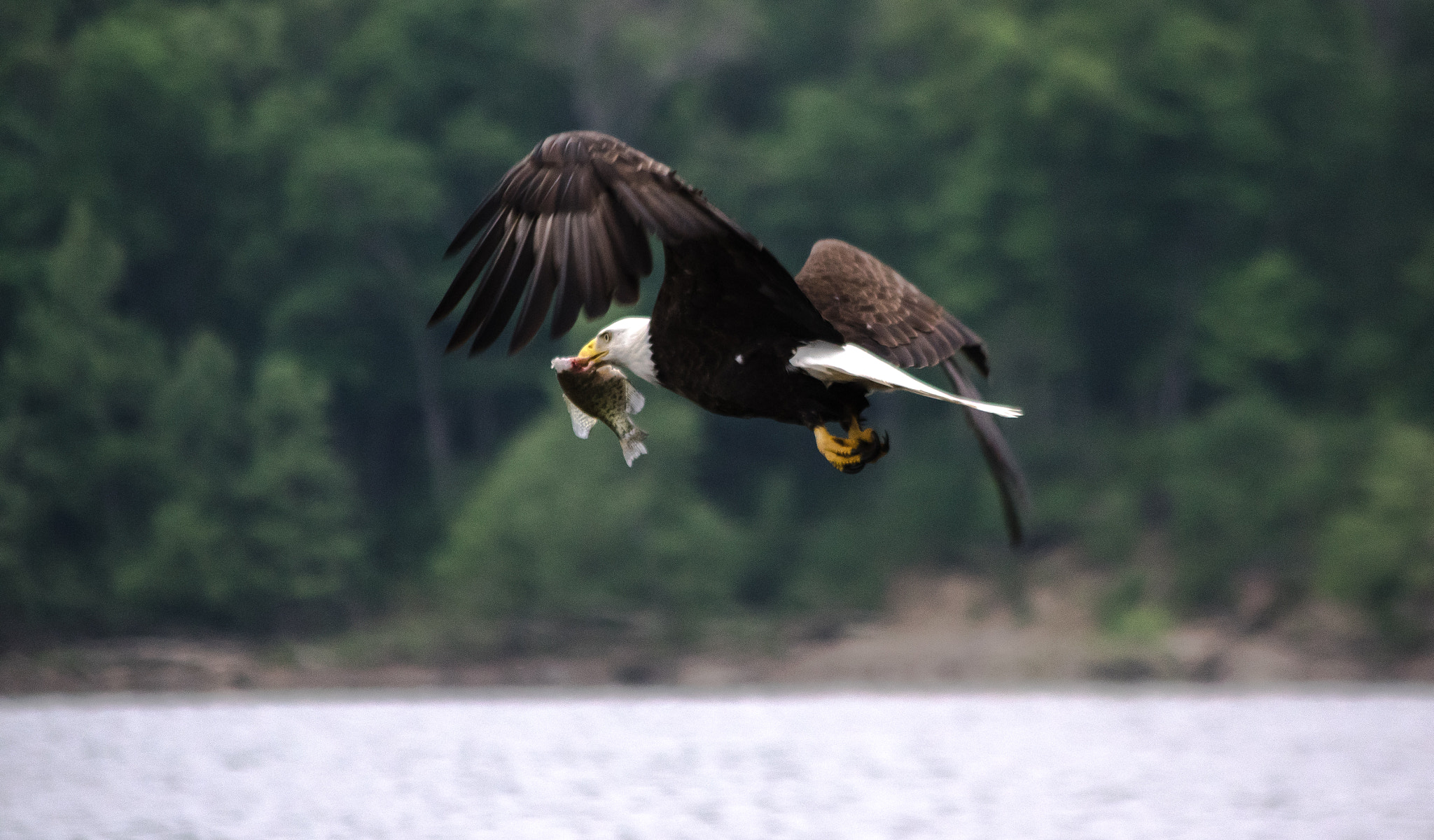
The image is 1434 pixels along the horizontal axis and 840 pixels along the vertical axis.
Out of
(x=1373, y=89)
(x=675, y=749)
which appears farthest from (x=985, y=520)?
(x=675, y=749)

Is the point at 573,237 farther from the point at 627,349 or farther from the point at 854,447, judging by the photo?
the point at 854,447

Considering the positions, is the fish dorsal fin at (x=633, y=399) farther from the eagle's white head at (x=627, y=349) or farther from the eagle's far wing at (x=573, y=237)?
the eagle's far wing at (x=573, y=237)

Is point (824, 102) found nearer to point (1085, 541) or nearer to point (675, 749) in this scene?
point (1085, 541)

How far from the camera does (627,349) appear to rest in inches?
263

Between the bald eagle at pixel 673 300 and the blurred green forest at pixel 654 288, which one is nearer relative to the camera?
the bald eagle at pixel 673 300

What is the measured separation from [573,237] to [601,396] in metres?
0.65

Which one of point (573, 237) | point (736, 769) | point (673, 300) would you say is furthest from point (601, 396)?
point (736, 769)

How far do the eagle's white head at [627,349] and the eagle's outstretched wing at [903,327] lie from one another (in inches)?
30.4

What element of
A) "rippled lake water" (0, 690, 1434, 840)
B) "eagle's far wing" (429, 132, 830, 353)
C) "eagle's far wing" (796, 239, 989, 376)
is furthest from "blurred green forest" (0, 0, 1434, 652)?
"eagle's far wing" (429, 132, 830, 353)

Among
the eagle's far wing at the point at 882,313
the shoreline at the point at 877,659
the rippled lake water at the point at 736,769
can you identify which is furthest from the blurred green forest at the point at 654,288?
the eagle's far wing at the point at 882,313

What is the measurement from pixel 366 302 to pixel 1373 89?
18412 millimetres

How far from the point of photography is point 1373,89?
3362cm

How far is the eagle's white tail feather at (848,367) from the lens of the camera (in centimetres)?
652

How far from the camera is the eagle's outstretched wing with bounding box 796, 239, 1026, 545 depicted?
7160 millimetres
